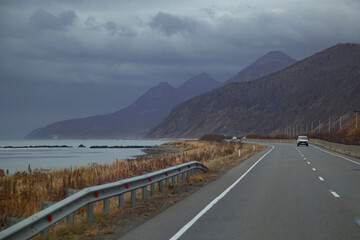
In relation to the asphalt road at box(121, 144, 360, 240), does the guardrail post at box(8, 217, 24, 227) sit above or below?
above

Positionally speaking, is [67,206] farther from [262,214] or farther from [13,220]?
[262,214]

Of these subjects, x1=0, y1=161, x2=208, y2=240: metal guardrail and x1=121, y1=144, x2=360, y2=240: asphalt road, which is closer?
x1=0, y1=161, x2=208, y2=240: metal guardrail

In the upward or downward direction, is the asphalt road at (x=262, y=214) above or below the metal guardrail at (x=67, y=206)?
below

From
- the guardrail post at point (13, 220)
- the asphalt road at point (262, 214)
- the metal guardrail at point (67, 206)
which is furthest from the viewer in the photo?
the asphalt road at point (262, 214)

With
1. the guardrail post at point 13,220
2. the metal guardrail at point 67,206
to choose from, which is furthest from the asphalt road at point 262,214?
the guardrail post at point 13,220

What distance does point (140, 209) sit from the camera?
11.9 meters

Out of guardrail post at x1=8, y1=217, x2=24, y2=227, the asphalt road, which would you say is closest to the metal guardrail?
guardrail post at x1=8, y1=217, x2=24, y2=227

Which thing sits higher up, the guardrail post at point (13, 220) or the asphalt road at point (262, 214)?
the guardrail post at point (13, 220)

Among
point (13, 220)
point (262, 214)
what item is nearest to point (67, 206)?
point (13, 220)

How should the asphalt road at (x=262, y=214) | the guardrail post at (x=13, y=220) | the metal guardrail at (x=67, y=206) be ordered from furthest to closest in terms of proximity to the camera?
the asphalt road at (x=262, y=214)
the guardrail post at (x=13, y=220)
the metal guardrail at (x=67, y=206)

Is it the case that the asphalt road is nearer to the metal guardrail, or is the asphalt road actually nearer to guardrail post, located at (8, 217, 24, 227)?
the metal guardrail

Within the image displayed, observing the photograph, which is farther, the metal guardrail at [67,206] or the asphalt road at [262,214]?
the asphalt road at [262,214]

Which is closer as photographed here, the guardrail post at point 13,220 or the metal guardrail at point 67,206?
the metal guardrail at point 67,206

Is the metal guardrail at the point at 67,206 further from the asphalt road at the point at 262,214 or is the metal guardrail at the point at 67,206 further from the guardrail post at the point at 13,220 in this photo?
the asphalt road at the point at 262,214
